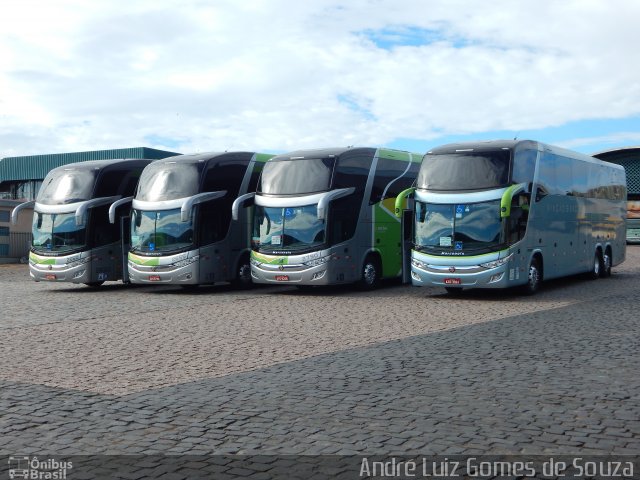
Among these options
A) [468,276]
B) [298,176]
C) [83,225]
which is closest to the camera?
[468,276]

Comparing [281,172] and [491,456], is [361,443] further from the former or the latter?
[281,172]

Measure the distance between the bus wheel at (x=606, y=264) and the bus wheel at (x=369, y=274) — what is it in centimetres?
799

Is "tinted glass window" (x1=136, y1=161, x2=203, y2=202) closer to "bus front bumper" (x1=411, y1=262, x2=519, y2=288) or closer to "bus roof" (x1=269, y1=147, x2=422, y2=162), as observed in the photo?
"bus roof" (x1=269, y1=147, x2=422, y2=162)

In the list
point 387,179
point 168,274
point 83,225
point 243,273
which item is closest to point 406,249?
point 387,179

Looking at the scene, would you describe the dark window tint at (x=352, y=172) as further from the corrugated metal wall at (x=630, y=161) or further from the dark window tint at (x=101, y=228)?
the corrugated metal wall at (x=630, y=161)

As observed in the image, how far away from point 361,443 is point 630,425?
2.25m

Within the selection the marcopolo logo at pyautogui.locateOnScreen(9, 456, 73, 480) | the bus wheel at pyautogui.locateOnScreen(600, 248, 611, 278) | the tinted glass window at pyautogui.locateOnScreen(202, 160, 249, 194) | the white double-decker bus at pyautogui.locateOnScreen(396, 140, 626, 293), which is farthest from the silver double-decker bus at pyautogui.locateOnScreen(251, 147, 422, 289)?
the marcopolo logo at pyautogui.locateOnScreen(9, 456, 73, 480)

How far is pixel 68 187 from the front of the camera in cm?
2459

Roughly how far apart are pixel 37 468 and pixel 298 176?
1690 cm

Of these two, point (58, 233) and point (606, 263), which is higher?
point (58, 233)

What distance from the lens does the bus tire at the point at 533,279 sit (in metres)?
21.2

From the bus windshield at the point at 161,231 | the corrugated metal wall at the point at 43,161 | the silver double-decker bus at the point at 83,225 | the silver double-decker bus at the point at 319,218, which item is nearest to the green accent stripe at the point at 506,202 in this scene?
the silver double-decker bus at the point at 319,218

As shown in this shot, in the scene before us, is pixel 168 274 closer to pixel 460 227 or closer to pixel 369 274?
pixel 369 274

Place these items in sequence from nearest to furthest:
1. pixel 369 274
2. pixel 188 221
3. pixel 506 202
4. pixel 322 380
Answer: pixel 322 380
pixel 506 202
pixel 188 221
pixel 369 274
